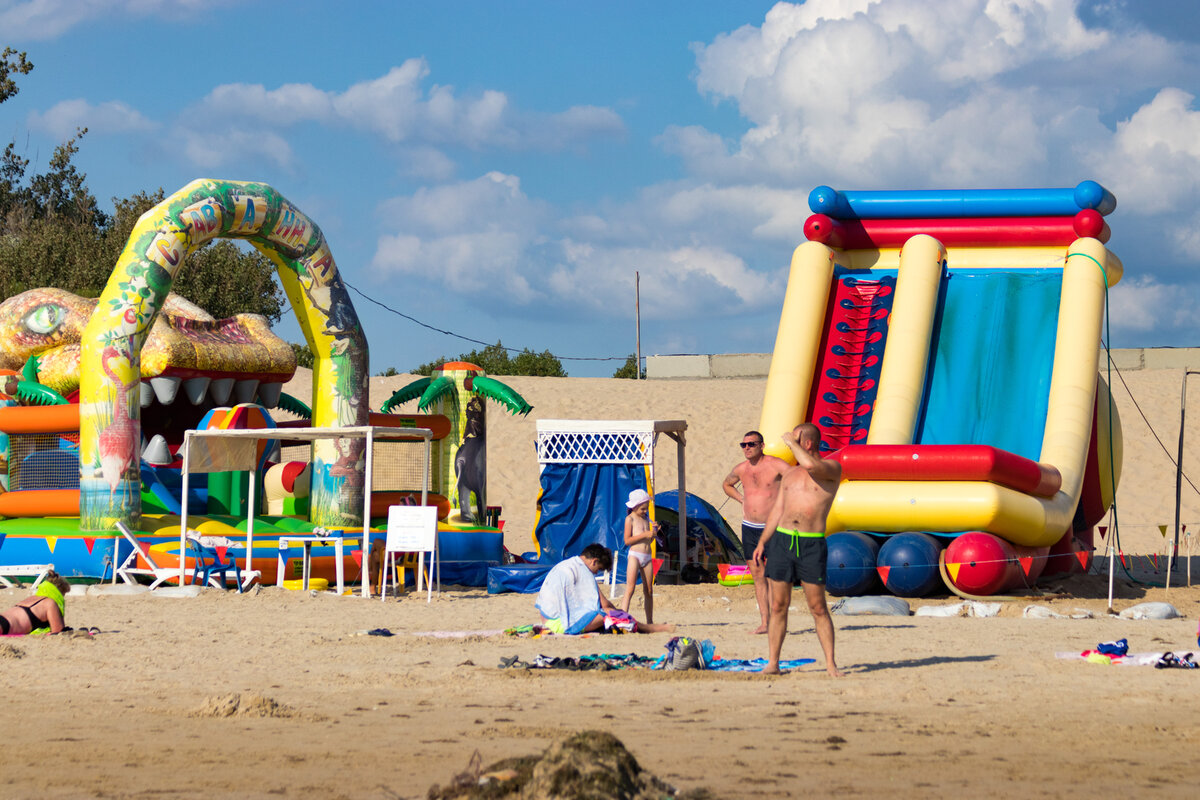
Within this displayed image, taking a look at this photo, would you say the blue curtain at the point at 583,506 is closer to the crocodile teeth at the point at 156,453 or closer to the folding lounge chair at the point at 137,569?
the folding lounge chair at the point at 137,569

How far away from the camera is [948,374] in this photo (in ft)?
46.7

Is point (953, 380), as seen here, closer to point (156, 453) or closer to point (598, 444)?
point (598, 444)

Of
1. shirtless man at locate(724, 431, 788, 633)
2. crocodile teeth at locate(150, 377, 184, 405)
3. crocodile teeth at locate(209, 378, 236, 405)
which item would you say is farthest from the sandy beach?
crocodile teeth at locate(209, 378, 236, 405)

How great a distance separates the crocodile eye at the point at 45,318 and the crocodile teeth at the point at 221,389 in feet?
6.96

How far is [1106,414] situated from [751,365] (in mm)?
28937

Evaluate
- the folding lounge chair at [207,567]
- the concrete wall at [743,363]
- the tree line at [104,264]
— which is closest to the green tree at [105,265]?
the tree line at [104,264]

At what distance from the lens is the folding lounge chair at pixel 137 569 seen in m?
12.5

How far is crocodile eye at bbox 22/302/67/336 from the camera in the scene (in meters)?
16.2

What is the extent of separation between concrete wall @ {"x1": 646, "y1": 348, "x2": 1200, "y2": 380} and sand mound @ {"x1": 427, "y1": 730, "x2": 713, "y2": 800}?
38.8m

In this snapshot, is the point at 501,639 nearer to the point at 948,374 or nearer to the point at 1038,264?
the point at 948,374

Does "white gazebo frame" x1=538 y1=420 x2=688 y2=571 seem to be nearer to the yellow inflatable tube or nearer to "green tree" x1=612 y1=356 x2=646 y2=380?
the yellow inflatable tube

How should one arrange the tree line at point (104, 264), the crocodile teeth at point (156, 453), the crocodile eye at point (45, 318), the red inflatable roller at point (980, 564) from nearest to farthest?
1. the red inflatable roller at point (980, 564)
2. the crocodile teeth at point (156, 453)
3. the crocodile eye at point (45, 318)
4. the tree line at point (104, 264)

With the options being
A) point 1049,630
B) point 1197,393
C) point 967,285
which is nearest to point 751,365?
point 1197,393

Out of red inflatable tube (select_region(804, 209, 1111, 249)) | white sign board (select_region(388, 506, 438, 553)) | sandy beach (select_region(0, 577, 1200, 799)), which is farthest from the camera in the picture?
red inflatable tube (select_region(804, 209, 1111, 249))
